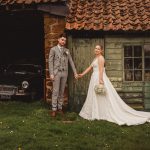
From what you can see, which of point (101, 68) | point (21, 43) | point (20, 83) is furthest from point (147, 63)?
point (21, 43)

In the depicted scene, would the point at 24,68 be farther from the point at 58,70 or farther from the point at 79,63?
the point at 58,70

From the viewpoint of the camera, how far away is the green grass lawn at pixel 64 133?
988 centimetres

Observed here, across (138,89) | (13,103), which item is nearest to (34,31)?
(13,103)

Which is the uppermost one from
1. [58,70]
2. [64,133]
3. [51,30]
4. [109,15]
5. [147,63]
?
[109,15]

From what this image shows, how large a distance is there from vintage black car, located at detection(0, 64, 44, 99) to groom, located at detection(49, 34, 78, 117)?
2562mm

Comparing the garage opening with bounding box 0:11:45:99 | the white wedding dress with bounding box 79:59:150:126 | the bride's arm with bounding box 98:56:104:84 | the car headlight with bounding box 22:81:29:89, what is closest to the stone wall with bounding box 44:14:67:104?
the car headlight with bounding box 22:81:29:89

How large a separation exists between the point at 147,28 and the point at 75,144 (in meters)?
5.68

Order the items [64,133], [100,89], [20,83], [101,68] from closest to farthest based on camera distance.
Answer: [64,133]
[100,89]
[101,68]
[20,83]

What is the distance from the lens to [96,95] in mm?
13070

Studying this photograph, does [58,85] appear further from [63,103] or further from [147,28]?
[147,28]

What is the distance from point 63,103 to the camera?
14.7 m

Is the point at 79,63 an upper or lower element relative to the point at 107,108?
upper

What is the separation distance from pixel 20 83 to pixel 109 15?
3.90 metres

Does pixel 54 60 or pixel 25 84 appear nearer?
pixel 54 60
